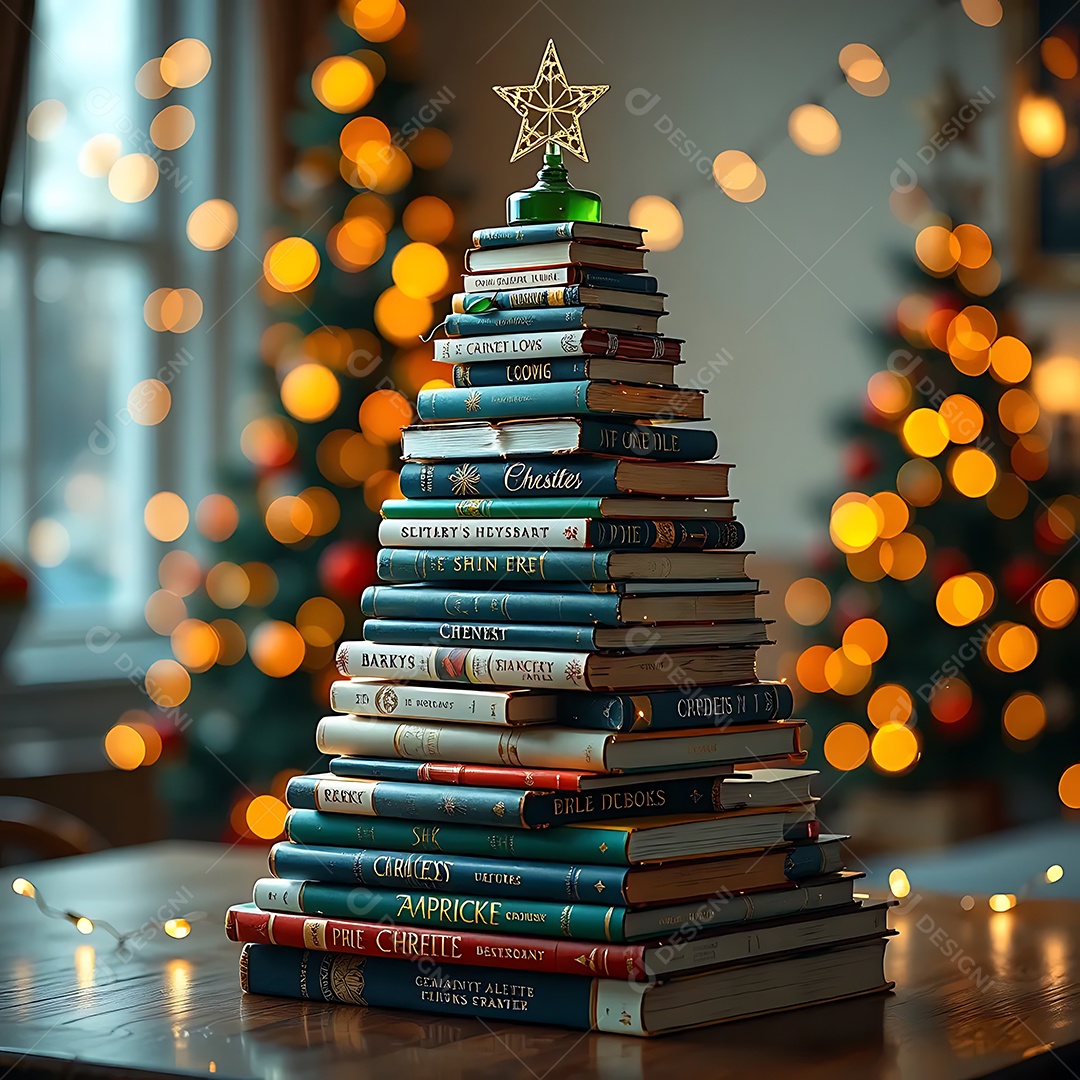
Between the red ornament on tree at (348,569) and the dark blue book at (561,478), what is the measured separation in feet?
9.68

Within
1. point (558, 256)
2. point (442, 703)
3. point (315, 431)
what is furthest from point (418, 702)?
point (315, 431)

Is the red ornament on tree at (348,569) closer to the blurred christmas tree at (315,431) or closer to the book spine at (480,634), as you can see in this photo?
the blurred christmas tree at (315,431)

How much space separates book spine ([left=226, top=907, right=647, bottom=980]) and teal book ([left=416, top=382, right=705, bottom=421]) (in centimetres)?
38

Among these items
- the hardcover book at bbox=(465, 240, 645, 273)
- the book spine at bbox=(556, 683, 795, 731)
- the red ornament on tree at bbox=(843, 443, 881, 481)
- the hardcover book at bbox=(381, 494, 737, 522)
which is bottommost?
the book spine at bbox=(556, 683, 795, 731)

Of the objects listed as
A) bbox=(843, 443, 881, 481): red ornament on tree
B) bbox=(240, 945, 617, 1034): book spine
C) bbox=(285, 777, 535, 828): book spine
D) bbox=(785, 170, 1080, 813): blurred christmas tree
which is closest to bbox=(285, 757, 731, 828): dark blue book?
bbox=(285, 777, 535, 828): book spine

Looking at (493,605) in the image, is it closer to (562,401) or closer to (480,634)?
(480,634)

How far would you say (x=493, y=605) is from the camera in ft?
3.81

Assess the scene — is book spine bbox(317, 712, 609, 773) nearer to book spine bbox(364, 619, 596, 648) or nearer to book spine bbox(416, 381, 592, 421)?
book spine bbox(364, 619, 596, 648)

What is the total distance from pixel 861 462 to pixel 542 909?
3149 millimetres

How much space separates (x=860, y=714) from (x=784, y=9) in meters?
1.94

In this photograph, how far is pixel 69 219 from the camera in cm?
474

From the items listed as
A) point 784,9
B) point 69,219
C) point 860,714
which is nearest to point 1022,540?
point 860,714

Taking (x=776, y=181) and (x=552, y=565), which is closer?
(x=552, y=565)

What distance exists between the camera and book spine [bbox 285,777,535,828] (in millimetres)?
1101
